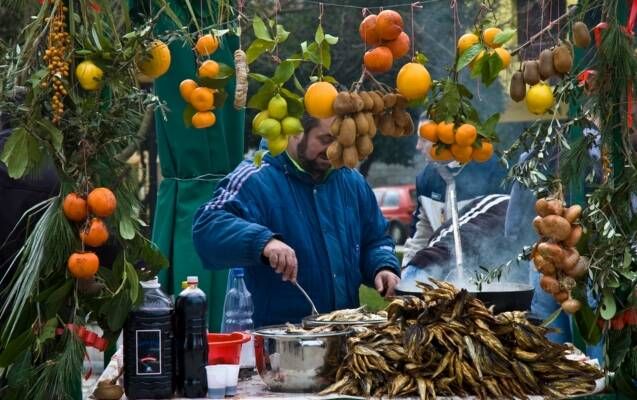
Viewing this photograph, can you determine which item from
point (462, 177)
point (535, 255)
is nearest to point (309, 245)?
point (535, 255)

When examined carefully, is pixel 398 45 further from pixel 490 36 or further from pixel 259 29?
pixel 259 29

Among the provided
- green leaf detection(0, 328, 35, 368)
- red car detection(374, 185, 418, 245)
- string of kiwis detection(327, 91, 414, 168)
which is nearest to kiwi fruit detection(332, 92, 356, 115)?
string of kiwis detection(327, 91, 414, 168)

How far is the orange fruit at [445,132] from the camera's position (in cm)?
268

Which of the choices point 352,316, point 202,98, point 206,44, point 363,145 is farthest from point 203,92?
point 352,316

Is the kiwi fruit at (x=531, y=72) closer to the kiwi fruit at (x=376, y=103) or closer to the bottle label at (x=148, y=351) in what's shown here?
the kiwi fruit at (x=376, y=103)

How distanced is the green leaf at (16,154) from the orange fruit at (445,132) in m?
1.07

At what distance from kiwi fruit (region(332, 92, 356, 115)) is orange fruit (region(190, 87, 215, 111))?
0.36m

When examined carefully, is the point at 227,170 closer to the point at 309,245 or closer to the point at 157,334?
the point at 309,245

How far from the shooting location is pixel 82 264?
2.57 m

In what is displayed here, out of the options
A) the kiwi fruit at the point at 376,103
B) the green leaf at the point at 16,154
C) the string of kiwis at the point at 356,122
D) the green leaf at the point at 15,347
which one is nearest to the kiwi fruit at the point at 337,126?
the string of kiwis at the point at 356,122

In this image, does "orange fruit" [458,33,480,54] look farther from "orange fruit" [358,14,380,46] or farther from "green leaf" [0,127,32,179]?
"green leaf" [0,127,32,179]

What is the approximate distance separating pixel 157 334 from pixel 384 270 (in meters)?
1.38

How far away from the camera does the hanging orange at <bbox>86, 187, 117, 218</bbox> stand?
2.57 m

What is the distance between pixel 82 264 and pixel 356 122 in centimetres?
80
